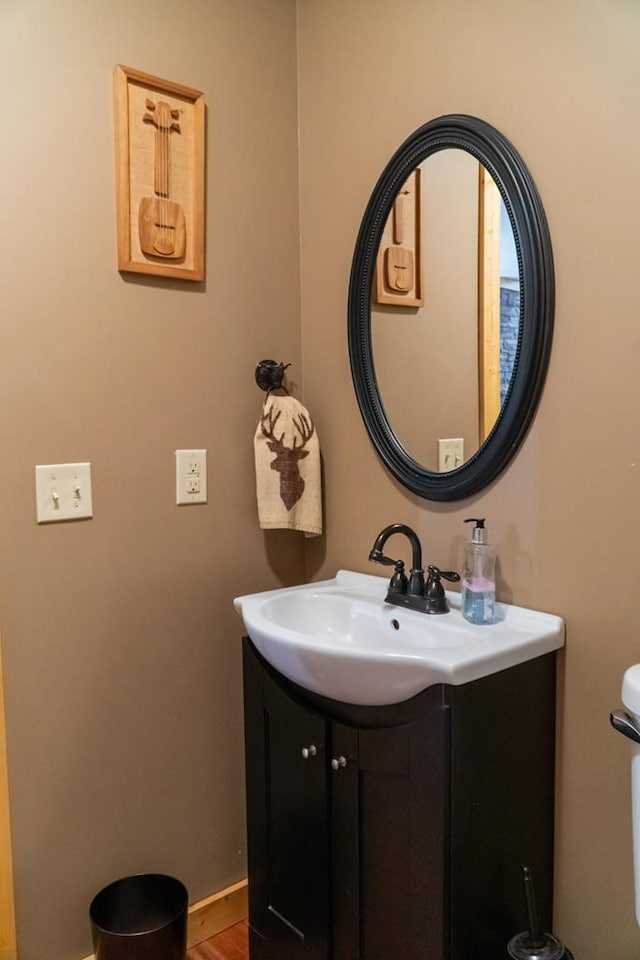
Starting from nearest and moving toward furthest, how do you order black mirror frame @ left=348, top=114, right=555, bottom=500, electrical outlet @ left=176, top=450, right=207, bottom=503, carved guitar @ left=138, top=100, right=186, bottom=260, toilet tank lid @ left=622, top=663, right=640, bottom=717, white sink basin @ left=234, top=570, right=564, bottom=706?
toilet tank lid @ left=622, top=663, right=640, bottom=717
white sink basin @ left=234, top=570, right=564, bottom=706
black mirror frame @ left=348, top=114, right=555, bottom=500
carved guitar @ left=138, top=100, right=186, bottom=260
electrical outlet @ left=176, top=450, right=207, bottom=503

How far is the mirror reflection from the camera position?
1.40 meters

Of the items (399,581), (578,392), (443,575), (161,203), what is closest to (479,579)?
(443,575)

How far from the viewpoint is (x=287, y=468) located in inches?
68.6

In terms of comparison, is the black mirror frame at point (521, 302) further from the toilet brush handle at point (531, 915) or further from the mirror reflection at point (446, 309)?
the toilet brush handle at point (531, 915)

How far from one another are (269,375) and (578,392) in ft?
2.54

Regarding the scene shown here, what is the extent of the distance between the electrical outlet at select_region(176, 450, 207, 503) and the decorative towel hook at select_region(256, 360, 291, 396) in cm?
23

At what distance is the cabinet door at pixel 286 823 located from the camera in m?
1.40

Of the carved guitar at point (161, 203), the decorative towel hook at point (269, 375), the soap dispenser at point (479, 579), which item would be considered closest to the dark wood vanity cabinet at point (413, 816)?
the soap dispenser at point (479, 579)

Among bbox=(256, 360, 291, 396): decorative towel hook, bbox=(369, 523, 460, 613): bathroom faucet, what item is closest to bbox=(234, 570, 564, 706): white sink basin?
bbox=(369, 523, 460, 613): bathroom faucet

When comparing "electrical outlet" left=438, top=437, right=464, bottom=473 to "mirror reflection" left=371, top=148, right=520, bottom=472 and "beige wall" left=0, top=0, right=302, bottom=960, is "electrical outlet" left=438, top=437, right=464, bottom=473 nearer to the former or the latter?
"mirror reflection" left=371, top=148, right=520, bottom=472

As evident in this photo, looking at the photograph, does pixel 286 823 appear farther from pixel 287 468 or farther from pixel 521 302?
pixel 521 302

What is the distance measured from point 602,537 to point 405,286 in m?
0.72

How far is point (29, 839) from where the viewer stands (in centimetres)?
149

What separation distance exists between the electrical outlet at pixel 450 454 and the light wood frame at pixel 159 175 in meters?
0.70
